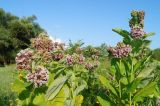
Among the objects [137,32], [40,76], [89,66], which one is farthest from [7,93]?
[40,76]

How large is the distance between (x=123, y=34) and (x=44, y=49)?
1.23 m

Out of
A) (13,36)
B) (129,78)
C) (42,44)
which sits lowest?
(129,78)

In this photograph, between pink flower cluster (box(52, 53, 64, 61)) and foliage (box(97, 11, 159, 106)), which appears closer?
foliage (box(97, 11, 159, 106))

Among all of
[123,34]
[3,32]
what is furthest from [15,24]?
[123,34]

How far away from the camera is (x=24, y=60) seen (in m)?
3.09

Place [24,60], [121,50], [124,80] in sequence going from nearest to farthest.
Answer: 1. [24,60]
2. [121,50]
3. [124,80]

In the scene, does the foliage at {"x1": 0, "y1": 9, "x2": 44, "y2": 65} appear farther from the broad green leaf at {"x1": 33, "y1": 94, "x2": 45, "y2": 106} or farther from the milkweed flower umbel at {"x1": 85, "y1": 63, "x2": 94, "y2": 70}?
the broad green leaf at {"x1": 33, "y1": 94, "x2": 45, "y2": 106}

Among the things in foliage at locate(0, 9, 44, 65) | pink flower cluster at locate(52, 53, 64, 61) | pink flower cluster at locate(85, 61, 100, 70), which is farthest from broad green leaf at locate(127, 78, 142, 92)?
foliage at locate(0, 9, 44, 65)

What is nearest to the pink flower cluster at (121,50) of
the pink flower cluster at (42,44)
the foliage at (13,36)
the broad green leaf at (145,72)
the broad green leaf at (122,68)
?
the broad green leaf at (122,68)

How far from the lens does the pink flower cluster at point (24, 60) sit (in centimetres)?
307

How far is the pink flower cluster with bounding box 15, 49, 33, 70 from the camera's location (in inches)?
121

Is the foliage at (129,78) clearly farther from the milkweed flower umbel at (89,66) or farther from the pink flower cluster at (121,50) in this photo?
the milkweed flower umbel at (89,66)

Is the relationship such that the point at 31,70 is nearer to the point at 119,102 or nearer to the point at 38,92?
the point at 38,92

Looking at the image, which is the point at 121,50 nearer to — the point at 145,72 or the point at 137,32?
the point at 137,32
